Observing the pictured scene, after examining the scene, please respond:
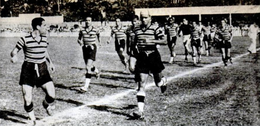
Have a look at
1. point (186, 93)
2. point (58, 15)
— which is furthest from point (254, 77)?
point (58, 15)

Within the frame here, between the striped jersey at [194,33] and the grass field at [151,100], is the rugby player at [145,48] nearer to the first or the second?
the grass field at [151,100]

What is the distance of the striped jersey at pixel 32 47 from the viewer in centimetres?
688

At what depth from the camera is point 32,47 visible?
692 centimetres

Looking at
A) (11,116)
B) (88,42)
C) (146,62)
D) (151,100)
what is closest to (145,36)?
(146,62)

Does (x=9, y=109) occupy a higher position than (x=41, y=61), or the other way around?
(x=41, y=61)

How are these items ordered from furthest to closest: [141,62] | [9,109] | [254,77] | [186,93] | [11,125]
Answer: [254,77] < [186,93] < [9,109] < [141,62] < [11,125]

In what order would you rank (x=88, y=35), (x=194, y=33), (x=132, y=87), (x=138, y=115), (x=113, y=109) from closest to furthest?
1. (x=138, y=115)
2. (x=113, y=109)
3. (x=88, y=35)
4. (x=132, y=87)
5. (x=194, y=33)

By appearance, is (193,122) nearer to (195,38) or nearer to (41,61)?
(41,61)

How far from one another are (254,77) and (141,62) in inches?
282

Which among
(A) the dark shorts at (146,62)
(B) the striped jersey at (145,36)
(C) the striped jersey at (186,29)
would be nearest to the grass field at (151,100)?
(A) the dark shorts at (146,62)

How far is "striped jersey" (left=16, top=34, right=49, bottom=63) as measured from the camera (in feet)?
22.6

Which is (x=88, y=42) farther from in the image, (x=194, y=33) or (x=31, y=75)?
(x=194, y=33)

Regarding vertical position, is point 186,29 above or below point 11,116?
above

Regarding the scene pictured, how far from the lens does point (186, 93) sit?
10461 mm
